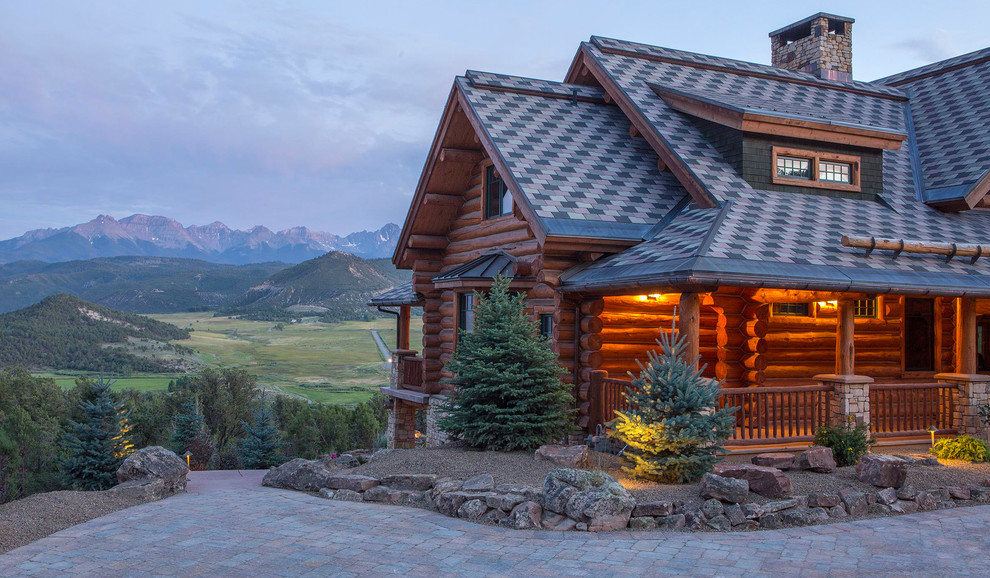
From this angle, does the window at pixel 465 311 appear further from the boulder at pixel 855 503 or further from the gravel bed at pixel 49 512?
the boulder at pixel 855 503

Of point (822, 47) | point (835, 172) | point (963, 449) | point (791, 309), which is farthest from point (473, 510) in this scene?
point (822, 47)

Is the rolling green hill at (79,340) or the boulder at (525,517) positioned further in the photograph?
the rolling green hill at (79,340)

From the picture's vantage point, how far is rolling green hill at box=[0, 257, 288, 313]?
380 feet

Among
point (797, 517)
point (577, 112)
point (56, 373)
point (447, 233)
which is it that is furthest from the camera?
point (56, 373)

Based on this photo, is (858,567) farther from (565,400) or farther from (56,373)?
(56,373)

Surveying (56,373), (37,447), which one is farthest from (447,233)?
(56,373)

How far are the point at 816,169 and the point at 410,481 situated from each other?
9602 mm

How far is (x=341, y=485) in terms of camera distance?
415 inches

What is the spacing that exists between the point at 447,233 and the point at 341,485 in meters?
8.87

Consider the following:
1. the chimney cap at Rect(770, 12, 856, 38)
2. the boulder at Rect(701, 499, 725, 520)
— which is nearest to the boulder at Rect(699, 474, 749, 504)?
the boulder at Rect(701, 499, 725, 520)

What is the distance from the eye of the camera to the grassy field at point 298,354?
67.8 meters

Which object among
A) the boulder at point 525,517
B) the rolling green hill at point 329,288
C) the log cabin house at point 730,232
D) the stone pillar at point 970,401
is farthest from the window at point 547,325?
the rolling green hill at point 329,288

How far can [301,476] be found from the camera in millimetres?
11203

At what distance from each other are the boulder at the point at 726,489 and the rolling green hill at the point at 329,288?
87.6 metres
